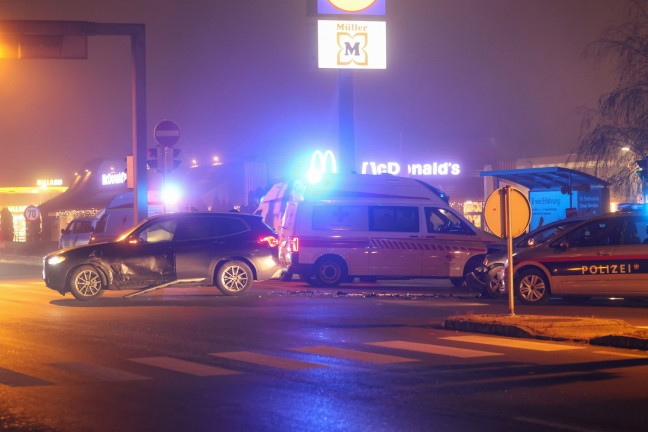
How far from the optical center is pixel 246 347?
455 inches

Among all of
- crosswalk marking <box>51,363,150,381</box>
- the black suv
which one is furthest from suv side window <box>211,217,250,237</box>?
crosswalk marking <box>51,363,150,381</box>

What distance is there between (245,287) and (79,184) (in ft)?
196

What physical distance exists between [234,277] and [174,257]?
1.34 meters

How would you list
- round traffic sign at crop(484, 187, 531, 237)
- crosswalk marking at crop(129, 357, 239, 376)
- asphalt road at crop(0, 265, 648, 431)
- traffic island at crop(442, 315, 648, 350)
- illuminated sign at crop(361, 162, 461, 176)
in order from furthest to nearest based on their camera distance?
illuminated sign at crop(361, 162, 461, 176) → round traffic sign at crop(484, 187, 531, 237) → traffic island at crop(442, 315, 648, 350) → crosswalk marking at crop(129, 357, 239, 376) → asphalt road at crop(0, 265, 648, 431)

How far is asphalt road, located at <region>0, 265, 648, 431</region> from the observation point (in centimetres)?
735

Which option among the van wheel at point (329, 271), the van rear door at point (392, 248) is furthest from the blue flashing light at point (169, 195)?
the van rear door at point (392, 248)

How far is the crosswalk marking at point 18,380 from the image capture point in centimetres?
885

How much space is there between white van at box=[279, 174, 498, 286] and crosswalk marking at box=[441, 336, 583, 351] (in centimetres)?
948

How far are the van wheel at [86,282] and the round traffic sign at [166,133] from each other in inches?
276

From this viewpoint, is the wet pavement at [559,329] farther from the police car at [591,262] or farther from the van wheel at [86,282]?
the van wheel at [86,282]

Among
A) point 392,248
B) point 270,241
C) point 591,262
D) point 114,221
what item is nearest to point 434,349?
point 591,262

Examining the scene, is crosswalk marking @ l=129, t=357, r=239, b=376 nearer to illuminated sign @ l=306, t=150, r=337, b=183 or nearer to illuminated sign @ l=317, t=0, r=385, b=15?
illuminated sign @ l=306, t=150, r=337, b=183

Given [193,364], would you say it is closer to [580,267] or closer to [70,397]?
[70,397]

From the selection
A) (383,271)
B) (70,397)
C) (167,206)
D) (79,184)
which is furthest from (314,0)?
(79,184)
